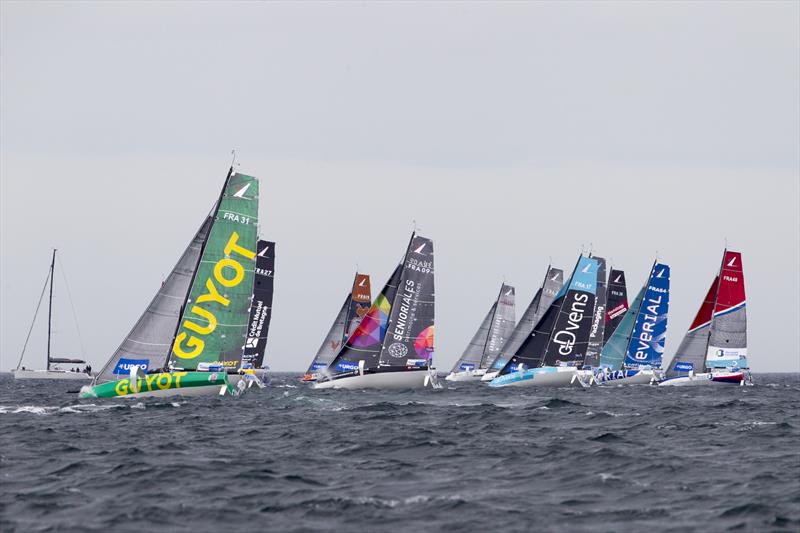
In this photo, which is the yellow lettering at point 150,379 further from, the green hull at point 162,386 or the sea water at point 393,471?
the sea water at point 393,471

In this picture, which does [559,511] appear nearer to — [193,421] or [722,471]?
[722,471]

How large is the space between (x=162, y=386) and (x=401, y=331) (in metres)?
19.2

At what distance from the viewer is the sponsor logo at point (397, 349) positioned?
55188 mm

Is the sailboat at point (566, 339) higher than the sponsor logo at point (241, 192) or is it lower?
lower

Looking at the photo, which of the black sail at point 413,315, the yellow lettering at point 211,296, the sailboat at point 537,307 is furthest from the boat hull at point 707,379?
the yellow lettering at point 211,296

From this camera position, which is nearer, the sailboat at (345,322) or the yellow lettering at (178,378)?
the yellow lettering at (178,378)

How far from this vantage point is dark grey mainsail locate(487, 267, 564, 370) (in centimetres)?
8294

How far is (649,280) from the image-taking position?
247 feet

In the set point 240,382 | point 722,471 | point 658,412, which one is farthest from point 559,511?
point 240,382

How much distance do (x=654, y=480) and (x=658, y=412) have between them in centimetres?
1891

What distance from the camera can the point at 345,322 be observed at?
81125mm

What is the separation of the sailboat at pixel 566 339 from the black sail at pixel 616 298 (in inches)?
740

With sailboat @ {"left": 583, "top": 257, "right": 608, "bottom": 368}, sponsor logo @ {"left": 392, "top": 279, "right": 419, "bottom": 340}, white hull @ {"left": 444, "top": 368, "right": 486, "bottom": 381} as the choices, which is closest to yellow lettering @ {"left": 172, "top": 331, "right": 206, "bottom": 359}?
sponsor logo @ {"left": 392, "top": 279, "right": 419, "bottom": 340}

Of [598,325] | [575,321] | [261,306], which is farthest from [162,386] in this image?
[598,325]
